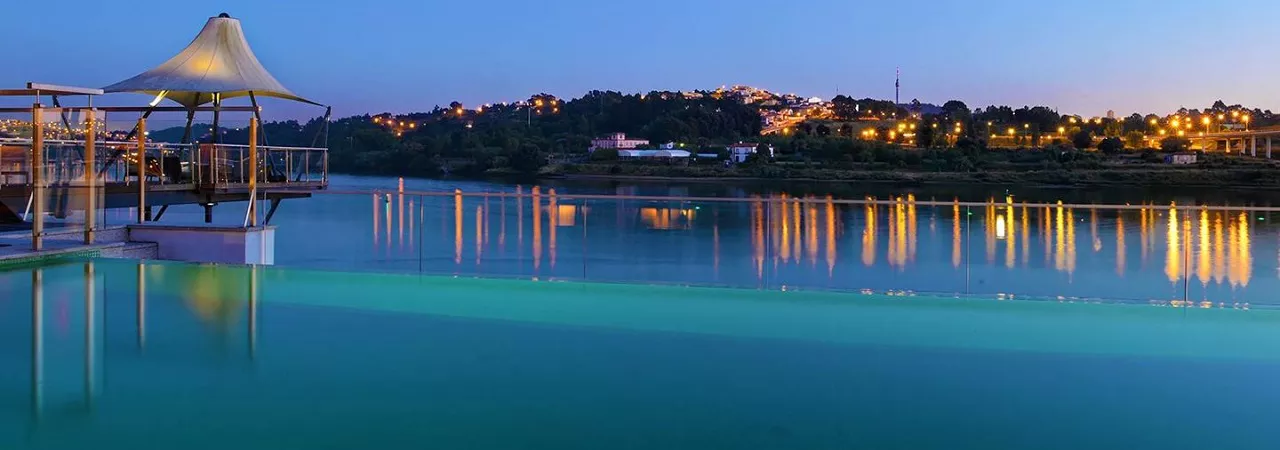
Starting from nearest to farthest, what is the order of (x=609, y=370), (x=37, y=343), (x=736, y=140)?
(x=609, y=370) → (x=37, y=343) → (x=736, y=140)

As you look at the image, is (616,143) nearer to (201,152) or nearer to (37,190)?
(201,152)

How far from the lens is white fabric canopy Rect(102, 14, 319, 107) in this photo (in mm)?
12953

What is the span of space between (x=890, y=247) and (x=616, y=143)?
68.4 metres

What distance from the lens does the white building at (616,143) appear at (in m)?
72.9

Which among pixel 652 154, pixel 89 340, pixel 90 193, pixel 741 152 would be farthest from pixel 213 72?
pixel 741 152

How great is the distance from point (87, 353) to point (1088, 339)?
4451mm

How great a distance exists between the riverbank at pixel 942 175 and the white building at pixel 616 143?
11.8 meters

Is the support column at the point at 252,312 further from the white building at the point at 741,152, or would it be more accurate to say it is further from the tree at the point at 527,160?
the white building at the point at 741,152

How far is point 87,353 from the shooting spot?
13.8 feet

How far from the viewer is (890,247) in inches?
299

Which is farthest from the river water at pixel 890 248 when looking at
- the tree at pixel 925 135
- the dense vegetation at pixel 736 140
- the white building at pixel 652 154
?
the tree at pixel 925 135

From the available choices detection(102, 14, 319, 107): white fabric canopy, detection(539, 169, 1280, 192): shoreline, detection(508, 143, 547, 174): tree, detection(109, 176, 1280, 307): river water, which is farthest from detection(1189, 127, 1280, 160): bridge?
detection(109, 176, 1280, 307): river water

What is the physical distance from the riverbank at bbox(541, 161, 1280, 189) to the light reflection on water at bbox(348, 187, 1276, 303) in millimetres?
41543

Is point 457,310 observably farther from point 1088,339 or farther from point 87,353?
point 1088,339
